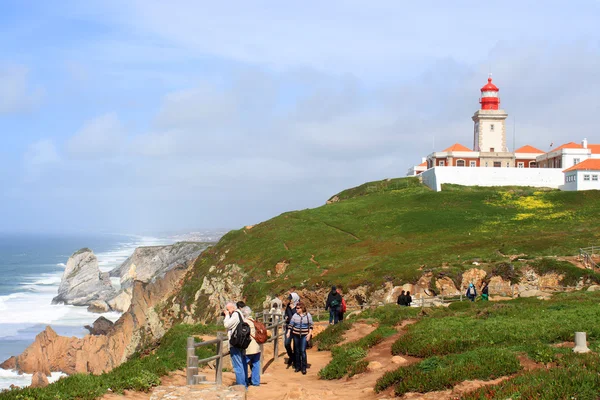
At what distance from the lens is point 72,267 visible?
13112 centimetres

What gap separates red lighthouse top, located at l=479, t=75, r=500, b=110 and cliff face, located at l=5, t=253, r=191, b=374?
214 feet

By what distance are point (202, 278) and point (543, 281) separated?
38.4 m

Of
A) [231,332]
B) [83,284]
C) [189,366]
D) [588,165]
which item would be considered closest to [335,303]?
[231,332]

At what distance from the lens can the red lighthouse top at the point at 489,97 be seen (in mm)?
101125

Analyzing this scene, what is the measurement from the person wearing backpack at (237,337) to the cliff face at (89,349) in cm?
3837

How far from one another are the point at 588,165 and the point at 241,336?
76702mm

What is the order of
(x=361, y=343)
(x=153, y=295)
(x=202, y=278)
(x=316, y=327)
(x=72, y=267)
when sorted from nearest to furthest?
(x=361, y=343), (x=316, y=327), (x=202, y=278), (x=153, y=295), (x=72, y=267)

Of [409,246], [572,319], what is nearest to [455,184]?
[409,246]

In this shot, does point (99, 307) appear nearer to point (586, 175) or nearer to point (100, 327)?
point (100, 327)

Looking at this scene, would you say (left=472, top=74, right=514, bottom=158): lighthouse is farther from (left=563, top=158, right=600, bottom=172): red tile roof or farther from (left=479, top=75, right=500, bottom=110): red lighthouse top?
(left=563, top=158, right=600, bottom=172): red tile roof

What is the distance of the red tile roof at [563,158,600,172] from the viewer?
259 feet

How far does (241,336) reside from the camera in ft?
48.1

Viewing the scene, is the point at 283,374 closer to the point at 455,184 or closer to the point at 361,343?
the point at 361,343

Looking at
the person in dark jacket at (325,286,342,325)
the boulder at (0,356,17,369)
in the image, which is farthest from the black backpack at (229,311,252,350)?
the boulder at (0,356,17,369)
